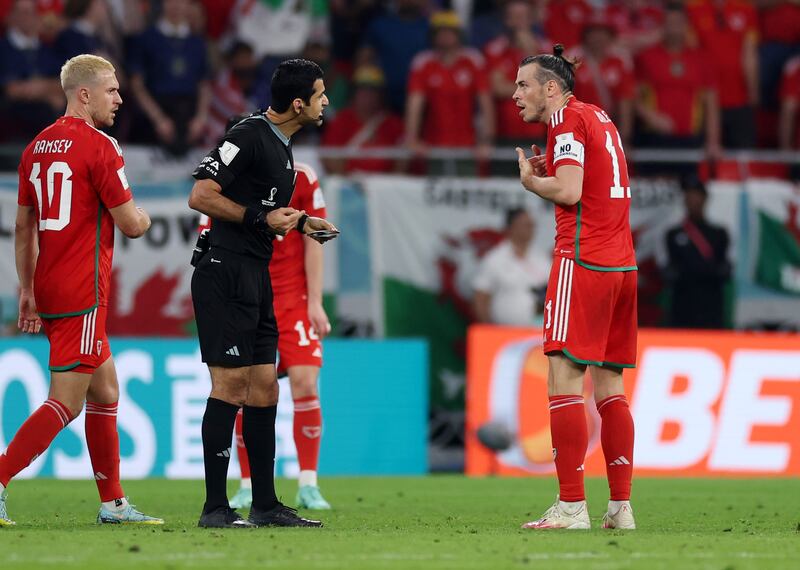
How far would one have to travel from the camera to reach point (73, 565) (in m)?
6.07

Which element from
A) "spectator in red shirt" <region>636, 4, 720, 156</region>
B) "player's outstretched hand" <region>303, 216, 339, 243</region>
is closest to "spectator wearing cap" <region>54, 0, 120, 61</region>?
"spectator in red shirt" <region>636, 4, 720, 156</region>

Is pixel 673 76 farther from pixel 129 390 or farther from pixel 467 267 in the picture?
pixel 129 390

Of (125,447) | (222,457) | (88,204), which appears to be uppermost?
(88,204)

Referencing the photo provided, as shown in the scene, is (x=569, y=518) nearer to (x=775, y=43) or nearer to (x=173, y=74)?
(x=173, y=74)

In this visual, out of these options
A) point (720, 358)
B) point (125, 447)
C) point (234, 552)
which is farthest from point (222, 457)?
point (720, 358)

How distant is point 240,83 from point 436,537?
988 centimetres

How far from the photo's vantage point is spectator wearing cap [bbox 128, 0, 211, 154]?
1587 cm

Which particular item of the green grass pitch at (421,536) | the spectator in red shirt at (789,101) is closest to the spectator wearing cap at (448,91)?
the spectator in red shirt at (789,101)

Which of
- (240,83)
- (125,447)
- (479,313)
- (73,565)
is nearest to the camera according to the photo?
(73,565)

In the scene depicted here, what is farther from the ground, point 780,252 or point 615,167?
point 615,167

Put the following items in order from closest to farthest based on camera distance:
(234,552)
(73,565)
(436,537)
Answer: (73,565), (234,552), (436,537)

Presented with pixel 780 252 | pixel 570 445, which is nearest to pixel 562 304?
pixel 570 445

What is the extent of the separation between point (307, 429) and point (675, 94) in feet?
28.3

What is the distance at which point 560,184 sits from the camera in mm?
7742
